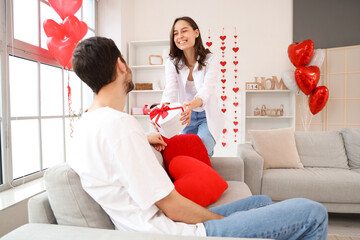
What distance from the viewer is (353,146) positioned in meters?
2.80

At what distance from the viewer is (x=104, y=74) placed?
978mm

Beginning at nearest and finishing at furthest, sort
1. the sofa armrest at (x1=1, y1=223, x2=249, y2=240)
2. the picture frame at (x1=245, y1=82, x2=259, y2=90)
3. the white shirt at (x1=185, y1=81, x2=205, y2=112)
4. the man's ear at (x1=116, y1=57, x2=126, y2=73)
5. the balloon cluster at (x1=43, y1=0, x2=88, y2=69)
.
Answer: the sofa armrest at (x1=1, y1=223, x2=249, y2=240) → the man's ear at (x1=116, y1=57, x2=126, y2=73) → the white shirt at (x1=185, y1=81, x2=205, y2=112) → the balloon cluster at (x1=43, y1=0, x2=88, y2=69) → the picture frame at (x1=245, y1=82, x2=259, y2=90)

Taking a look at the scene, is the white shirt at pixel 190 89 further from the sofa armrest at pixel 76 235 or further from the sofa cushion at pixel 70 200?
the sofa armrest at pixel 76 235

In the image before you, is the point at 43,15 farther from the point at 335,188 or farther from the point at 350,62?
the point at 350,62

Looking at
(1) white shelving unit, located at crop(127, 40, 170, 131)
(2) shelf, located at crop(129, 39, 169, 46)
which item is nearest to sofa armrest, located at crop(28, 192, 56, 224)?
(1) white shelving unit, located at crop(127, 40, 170, 131)

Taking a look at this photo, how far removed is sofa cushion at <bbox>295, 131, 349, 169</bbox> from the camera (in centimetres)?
279

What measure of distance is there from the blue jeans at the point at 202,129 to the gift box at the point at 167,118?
1.75 feet

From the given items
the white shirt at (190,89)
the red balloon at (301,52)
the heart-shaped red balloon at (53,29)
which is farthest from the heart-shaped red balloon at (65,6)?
the red balloon at (301,52)

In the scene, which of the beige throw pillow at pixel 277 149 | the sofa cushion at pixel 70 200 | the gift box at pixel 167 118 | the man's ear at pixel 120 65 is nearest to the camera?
the sofa cushion at pixel 70 200

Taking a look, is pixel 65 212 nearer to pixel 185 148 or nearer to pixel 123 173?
pixel 123 173

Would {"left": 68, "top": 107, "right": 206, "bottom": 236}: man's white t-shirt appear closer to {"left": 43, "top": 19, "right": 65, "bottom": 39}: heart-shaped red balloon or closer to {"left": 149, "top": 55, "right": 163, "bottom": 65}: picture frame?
{"left": 43, "top": 19, "right": 65, "bottom": 39}: heart-shaped red balloon

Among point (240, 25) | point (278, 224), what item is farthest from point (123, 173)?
point (240, 25)

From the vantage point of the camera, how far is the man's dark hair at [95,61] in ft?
3.14

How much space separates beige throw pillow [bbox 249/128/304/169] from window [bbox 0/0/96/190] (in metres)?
2.14
